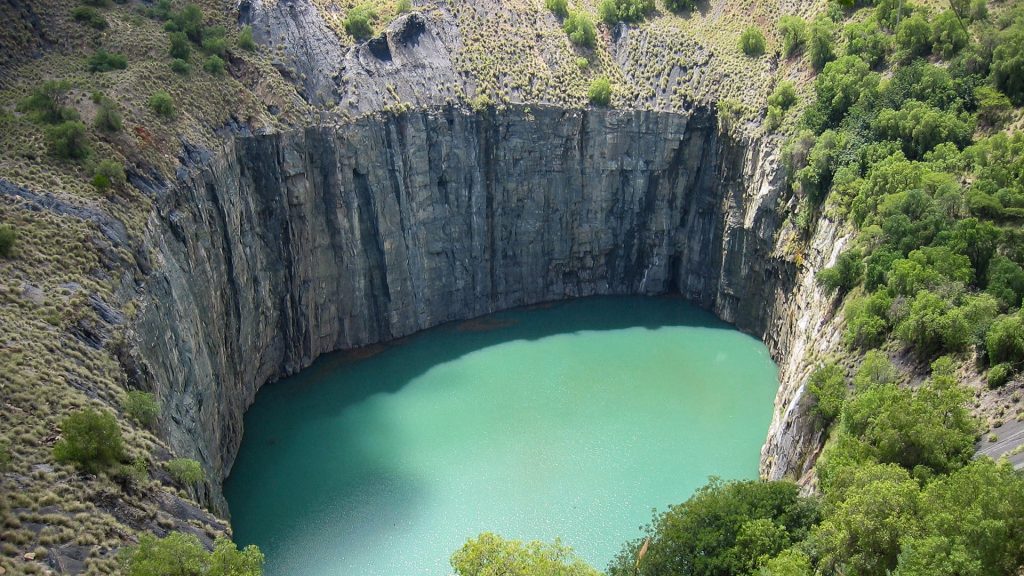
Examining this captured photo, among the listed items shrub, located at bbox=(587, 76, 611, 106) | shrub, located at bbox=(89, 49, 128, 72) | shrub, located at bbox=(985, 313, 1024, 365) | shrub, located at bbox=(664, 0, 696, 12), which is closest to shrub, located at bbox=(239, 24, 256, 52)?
shrub, located at bbox=(89, 49, 128, 72)

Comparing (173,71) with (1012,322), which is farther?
(173,71)

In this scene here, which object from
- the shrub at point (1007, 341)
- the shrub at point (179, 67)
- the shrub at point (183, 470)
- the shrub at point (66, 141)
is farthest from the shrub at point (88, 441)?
the shrub at point (1007, 341)

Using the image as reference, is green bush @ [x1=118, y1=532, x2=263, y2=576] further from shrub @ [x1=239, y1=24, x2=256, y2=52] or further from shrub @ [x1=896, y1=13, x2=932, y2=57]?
shrub @ [x1=896, y1=13, x2=932, y2=57]

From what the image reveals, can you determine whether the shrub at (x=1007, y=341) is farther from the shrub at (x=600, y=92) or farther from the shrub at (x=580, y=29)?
the shrub at (x=580, y=29)

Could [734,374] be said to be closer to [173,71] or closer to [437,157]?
[437,157]

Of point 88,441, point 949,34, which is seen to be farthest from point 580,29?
point 88,441

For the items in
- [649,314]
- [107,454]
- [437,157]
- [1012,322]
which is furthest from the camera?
[649,314]

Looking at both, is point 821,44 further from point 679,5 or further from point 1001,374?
point 1001,374

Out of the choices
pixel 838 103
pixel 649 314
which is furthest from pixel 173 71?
pixel 838 103
